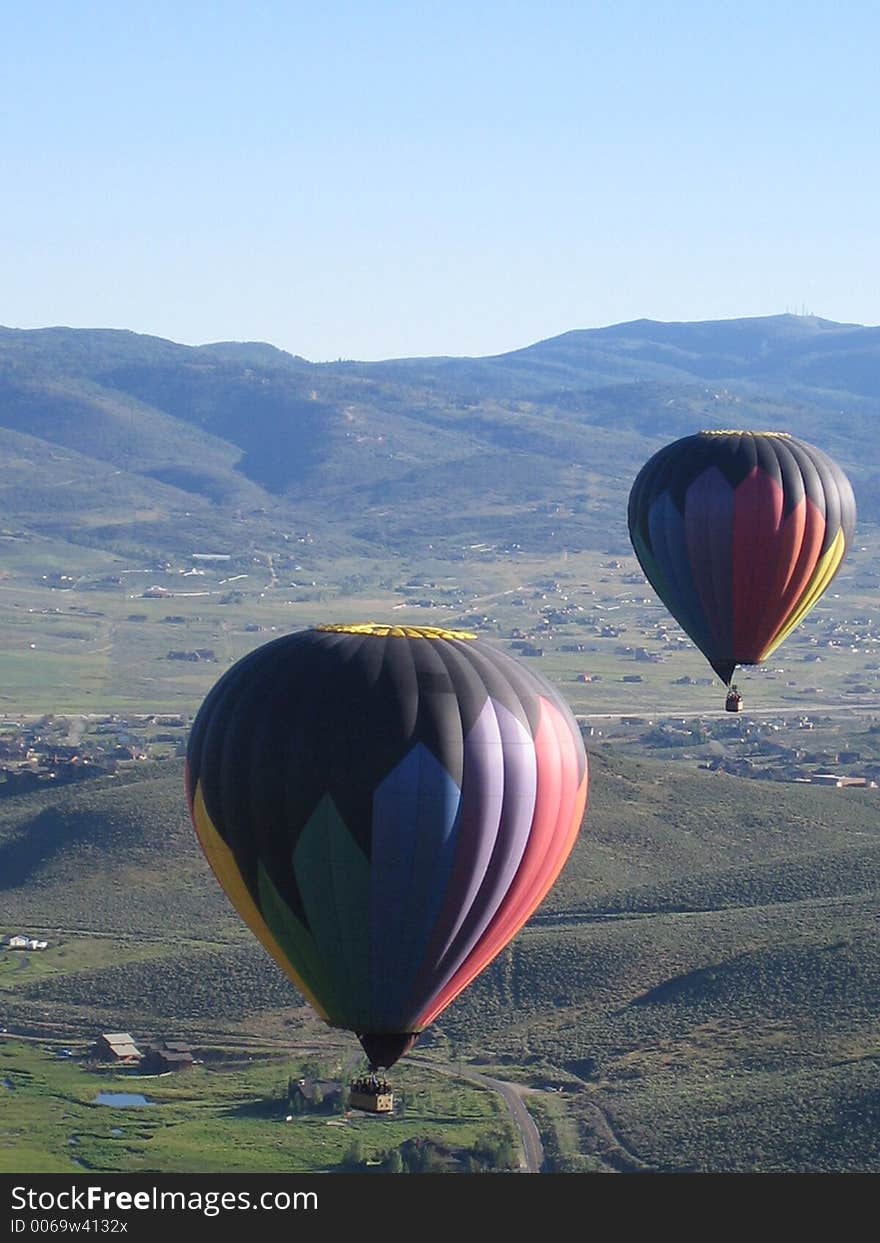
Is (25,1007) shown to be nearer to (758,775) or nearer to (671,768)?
(671,768)

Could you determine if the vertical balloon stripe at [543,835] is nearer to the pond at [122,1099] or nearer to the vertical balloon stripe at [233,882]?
the vertical balloon stripe at [233,882]

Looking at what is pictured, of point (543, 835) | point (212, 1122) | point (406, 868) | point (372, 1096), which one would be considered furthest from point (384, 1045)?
point (212, 1122)

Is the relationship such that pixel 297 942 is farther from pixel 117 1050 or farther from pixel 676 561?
pixel 117 1050

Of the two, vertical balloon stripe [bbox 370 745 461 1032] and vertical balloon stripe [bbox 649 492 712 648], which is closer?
vertical balloon stripe [bbox 370 745 461 1032]

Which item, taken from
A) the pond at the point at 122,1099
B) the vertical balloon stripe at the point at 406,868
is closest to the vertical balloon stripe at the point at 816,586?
the pond at the point at 122,1099

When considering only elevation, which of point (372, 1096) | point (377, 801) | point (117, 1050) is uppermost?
point (377, 801)

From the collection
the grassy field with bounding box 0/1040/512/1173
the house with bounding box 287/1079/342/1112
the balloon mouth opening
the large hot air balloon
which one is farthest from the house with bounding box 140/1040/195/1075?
the balloon mouth opening

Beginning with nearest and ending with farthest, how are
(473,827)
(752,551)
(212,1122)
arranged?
(473,827) < (752,551) < (212,1122)

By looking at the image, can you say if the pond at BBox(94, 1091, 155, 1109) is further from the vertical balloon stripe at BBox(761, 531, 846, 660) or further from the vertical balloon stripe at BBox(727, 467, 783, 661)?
the vertical balloon stripe at BBox(761, 531, 846, 660)
